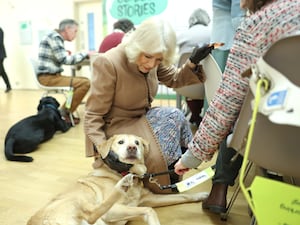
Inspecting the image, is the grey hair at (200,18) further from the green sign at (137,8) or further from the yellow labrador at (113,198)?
the green sign at (137,8)

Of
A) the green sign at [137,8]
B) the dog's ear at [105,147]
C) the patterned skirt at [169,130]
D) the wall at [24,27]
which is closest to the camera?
the dog's ear at [105,147]

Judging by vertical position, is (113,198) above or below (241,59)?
below

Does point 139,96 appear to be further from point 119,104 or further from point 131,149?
point 131,149

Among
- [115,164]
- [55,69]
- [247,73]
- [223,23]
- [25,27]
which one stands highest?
[25,27]

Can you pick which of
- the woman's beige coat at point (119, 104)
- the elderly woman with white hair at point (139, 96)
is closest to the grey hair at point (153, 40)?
the elderly woman with white hair at point (139, 96)

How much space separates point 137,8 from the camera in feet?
18.3

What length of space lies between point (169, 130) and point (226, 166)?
43cm

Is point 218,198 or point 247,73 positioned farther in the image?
point 218,198

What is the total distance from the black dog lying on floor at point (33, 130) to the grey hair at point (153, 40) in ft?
4.15

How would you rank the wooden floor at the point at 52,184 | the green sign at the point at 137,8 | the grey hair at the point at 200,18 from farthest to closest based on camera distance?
1. the green sign at the point at 137,8
2. the grey hair at the point at 200,18
3. the wooden floor at the point at 52,184

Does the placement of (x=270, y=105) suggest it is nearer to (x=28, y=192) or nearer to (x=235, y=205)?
(x=235, y=205)

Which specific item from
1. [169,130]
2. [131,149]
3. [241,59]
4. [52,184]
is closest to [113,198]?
[131,149]

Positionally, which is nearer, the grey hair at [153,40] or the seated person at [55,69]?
the grey hair at [153,40]

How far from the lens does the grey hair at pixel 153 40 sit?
1.53 meters
